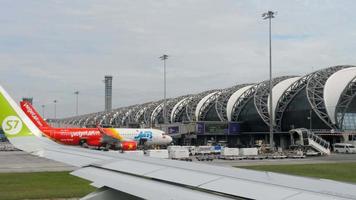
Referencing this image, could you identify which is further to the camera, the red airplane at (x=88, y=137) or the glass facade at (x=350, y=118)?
the glass facade at (x=350, y=118)

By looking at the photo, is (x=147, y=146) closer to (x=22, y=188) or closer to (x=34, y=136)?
(x=22, y=188)

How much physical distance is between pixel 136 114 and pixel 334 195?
133294 millimetres

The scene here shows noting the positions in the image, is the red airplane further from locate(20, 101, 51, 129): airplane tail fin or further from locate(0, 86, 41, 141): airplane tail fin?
locate(0, 86, 41, 141): airplane tail fin

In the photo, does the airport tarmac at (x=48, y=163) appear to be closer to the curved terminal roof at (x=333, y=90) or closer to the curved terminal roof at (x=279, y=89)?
the curved terminal roof at (x=333, y=90)

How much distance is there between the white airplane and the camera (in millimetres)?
4520

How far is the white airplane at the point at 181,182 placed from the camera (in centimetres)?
452

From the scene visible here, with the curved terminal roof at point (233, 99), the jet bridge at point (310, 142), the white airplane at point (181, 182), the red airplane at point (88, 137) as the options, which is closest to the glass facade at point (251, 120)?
the curved terminal roof at point (233, 99)

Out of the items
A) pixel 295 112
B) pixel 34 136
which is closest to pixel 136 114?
pixel 295 112

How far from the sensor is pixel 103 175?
6.35 meters

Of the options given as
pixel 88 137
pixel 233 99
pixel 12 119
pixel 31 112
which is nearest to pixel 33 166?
pixel 31 112

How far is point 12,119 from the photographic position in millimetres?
8281

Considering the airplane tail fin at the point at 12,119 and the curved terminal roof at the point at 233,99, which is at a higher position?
the curved terminal roof at the point at 233,99

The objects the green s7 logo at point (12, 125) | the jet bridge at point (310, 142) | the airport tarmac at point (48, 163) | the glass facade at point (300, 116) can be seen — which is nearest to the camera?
the green s7 logo at point (12, 125)

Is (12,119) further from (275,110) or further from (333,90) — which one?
(275,110)
